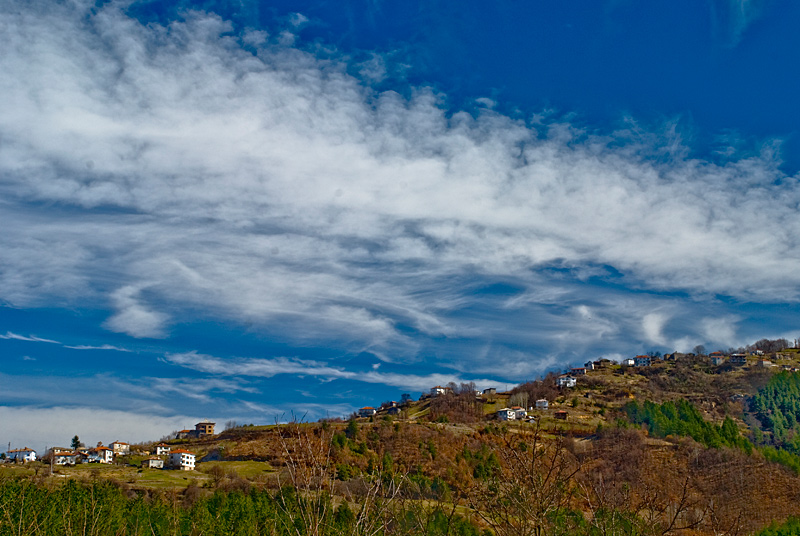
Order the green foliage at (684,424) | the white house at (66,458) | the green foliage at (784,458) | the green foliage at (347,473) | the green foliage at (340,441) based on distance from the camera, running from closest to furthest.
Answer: the green foliage at (347,473) < the green foliage at (340,441) < the green foliage at (784,458) < the white house at (66,458) < the green foliage at (684,424)

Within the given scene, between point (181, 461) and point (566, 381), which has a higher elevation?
point (566, 381)

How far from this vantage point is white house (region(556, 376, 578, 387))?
19162 centimetres

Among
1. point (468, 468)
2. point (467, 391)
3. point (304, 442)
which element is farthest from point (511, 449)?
point (467, 391)

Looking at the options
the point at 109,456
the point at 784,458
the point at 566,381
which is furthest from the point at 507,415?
the point at 109,456

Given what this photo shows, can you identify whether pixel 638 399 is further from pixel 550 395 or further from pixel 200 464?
pixel 200 464

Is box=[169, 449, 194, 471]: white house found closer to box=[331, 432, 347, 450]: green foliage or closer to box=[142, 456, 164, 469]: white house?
box=[142, 456, 164, 469]: white house

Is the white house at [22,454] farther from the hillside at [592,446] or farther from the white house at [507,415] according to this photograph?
the white house at [507,415]

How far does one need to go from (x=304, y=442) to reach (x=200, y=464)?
111m

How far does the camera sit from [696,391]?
18150 centimetres

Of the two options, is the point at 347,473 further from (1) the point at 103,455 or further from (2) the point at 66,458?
(2) the point at 66,458

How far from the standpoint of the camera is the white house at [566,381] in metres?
192

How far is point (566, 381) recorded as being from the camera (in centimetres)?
19375

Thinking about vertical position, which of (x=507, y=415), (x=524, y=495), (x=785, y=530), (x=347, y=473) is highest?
(x=507, y=415)

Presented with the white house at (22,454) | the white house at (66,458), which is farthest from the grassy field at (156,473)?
the white house at (22,454)
